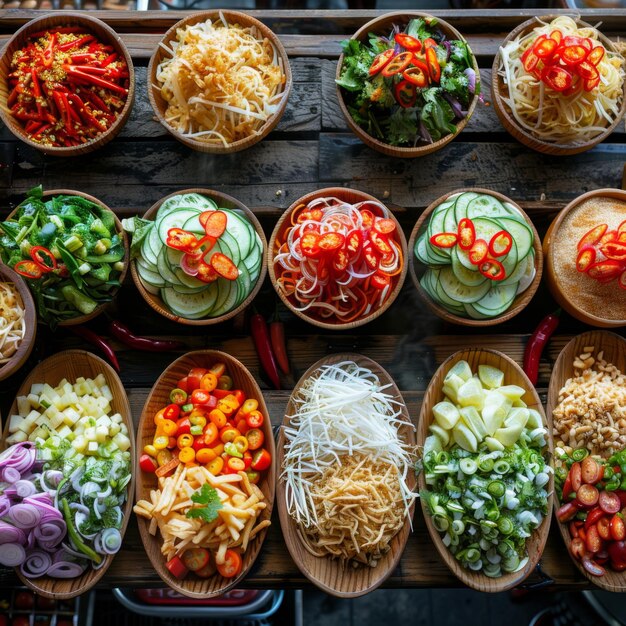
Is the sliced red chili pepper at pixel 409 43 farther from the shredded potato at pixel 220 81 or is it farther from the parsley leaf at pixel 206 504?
the parsley leaf at pixel 206 504

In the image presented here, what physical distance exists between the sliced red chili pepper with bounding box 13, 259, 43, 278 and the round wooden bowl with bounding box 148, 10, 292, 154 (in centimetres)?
91

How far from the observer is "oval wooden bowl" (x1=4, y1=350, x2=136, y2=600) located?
2.79m

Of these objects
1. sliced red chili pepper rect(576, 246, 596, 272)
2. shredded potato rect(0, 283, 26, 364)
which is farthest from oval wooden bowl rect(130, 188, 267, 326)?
sliced red chili pepper rect(576, 246, 596, 272)

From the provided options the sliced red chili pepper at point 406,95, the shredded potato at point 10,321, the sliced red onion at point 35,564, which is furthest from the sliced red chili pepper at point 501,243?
the sliced red onion at point 35,564

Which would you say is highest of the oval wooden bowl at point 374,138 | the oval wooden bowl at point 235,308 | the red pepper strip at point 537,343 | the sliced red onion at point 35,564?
the oval wooden bowl at point 374,138

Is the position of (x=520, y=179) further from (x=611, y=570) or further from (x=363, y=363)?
(x=611, y=570)

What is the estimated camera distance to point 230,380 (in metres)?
3.10

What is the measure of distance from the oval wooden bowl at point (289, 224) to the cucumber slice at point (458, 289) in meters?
0.20

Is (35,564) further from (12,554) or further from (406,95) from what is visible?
(406,95)

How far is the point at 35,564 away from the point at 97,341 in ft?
3.56

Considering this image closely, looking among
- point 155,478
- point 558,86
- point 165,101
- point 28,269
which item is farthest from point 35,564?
point 558,86

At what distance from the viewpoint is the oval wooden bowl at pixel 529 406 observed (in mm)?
2777

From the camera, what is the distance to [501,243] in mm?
2811

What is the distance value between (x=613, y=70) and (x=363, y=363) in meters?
1.94
